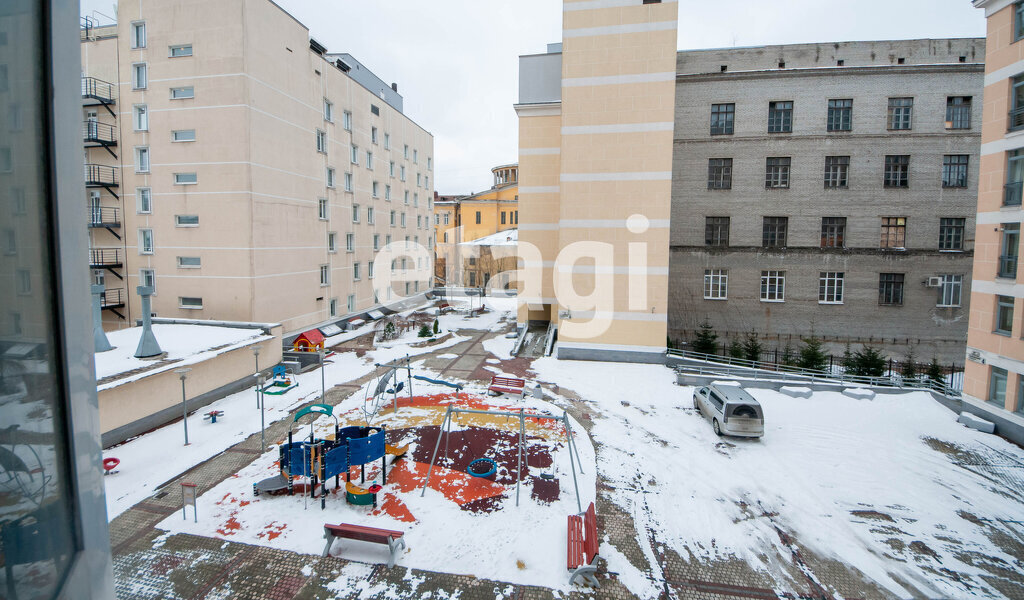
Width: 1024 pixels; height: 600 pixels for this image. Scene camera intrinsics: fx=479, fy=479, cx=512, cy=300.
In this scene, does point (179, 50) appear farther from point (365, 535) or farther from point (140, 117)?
point (365, 535)

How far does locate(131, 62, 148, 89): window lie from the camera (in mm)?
21859

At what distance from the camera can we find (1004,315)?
14719mm

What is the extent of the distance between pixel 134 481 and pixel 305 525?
16.3 ft

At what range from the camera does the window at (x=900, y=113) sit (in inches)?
1040

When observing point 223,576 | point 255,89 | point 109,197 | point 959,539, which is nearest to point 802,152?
point 959,539

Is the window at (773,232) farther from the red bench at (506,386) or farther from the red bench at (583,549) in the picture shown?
the red bench at (583,549)

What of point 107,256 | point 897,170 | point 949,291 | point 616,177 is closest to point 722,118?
point 897,170

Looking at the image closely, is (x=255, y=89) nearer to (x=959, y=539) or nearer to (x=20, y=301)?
(x=20, y=301)

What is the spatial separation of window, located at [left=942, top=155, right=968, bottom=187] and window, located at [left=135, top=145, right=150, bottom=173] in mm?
40861

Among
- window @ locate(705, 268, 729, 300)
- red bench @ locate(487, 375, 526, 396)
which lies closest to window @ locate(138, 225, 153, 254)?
red bench @ locate(487, 375, 526, 396)

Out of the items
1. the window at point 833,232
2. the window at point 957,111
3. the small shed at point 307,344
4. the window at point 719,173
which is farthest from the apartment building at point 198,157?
the window at point 957,111

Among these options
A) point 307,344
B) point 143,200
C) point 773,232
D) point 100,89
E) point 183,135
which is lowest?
point 307,344

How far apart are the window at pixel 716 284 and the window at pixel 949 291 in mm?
11187

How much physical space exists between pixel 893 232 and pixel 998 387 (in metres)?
14.8
